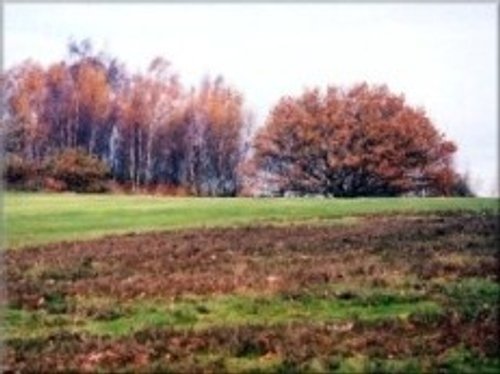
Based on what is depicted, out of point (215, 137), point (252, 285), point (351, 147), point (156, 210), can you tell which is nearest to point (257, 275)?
point (252, 285)

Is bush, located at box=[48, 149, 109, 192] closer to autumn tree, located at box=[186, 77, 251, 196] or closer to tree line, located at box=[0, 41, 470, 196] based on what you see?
tree line, located at box=[0, 41, 470, 196]

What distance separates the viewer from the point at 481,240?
13164mm

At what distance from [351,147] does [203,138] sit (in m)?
2.20

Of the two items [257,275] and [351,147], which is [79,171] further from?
[351,147]

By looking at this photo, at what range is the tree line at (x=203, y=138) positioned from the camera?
1245 centimetres

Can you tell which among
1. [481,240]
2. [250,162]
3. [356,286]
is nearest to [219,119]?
[250,162]

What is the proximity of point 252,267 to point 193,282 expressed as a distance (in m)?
0.94

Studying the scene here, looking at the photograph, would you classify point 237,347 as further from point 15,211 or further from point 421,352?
point 15,211

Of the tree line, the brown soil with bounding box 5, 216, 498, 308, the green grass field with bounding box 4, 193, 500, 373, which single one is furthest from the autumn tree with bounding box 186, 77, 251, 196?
the brown soil with bounding box 5, 216, 498, 308

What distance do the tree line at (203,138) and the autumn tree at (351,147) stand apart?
0.02m

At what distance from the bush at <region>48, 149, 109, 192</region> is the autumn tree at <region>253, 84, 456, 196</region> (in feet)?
7.56

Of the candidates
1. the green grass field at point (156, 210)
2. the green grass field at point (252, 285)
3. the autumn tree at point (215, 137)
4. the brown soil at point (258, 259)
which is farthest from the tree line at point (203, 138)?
the brown soil at point (258, 259)

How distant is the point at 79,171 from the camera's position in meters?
12.7

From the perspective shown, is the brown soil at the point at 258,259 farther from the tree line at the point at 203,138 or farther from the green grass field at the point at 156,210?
the tree line at the point at 203,138
